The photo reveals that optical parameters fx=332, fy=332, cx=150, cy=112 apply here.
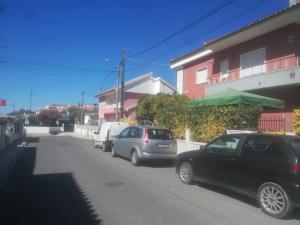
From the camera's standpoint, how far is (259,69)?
19438 mm

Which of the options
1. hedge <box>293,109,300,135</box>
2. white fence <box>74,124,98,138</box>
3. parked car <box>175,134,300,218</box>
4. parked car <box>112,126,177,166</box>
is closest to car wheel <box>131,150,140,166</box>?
parked car <box>112,126,177,166</box>

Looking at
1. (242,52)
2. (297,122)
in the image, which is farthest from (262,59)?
(297,122)

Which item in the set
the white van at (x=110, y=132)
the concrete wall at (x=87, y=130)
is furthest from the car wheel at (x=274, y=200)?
the concrete wall at (x=87, y=130)

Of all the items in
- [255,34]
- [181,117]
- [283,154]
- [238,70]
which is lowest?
[283,154]

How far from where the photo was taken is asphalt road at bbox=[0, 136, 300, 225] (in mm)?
6020

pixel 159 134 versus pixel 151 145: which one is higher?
pixel 159 134

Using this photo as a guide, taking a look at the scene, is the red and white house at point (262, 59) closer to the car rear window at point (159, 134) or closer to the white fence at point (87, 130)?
the car rear window at point (159, 134)

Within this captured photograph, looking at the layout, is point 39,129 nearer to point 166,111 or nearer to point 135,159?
point 166,111

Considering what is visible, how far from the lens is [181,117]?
57.2 ft

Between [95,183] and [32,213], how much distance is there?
3.15m

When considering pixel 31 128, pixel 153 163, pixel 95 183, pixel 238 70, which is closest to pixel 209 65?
pixel 238 70

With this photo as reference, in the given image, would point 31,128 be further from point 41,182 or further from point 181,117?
point 41,182

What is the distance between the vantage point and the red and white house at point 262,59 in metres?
16.5

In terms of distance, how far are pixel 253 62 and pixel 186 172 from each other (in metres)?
12.6
